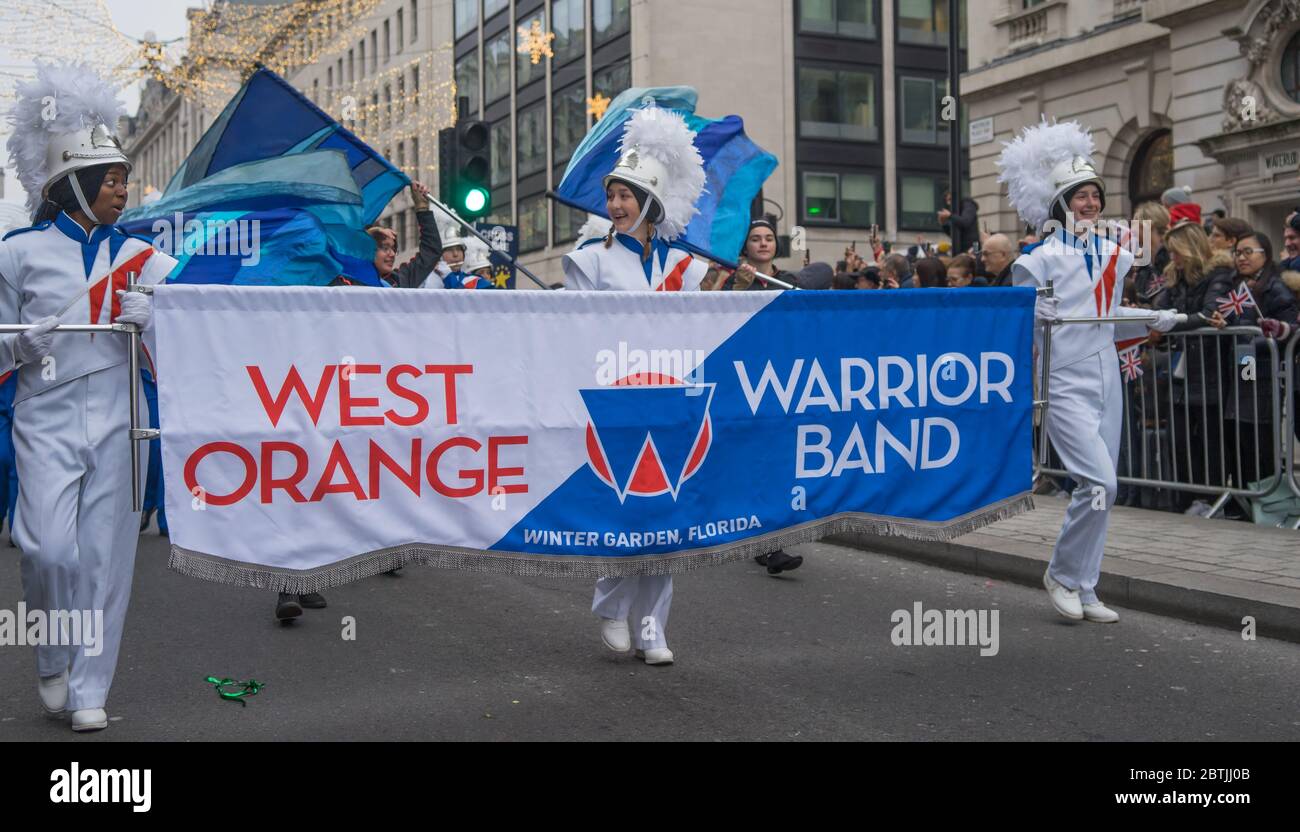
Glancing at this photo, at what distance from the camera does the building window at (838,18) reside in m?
45.2

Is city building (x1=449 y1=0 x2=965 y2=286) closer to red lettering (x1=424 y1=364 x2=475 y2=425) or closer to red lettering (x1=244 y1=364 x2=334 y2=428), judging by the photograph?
red lettering (x1=424 y1=364 x2=475 y2=425)

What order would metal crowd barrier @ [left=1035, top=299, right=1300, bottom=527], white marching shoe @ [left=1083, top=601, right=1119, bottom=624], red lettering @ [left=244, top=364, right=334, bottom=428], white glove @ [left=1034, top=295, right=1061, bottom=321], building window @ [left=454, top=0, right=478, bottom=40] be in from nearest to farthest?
red lettering @ [left=244, top=364, right=334, bottom=428] → white glove @ [left=1034, top=295, right=1061, bottom=321] → white marching shoe @ [left=1083, top=601, right=1119, bottom=624] → metal crowd barrier @ [left=1035, top=299, right=1300, bottom=527] → building window @ [left=454, top=0, right=478, bottom=40]

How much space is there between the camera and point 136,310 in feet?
16.4

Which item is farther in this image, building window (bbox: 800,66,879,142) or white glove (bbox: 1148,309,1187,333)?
building window (bbox: 800,66,879,142)

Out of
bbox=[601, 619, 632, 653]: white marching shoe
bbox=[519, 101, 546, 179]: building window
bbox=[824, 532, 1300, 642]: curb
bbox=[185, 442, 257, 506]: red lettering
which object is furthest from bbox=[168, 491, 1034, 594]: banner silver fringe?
bbox=[519, 101, 546, 179]: building window

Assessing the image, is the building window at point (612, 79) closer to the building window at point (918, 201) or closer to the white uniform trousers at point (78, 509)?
the building window at point (918, 201)

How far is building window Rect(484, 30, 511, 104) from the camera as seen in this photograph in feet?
174

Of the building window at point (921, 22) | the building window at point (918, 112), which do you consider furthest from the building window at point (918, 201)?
the building window at point (921, 22)

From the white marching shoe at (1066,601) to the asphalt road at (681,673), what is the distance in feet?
0.23

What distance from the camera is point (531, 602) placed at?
7.68 m

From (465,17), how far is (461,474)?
177ft

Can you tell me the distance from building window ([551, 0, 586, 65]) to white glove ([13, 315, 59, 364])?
43396 mm
